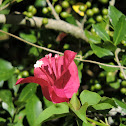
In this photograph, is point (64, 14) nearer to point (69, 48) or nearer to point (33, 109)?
point (69, 48)

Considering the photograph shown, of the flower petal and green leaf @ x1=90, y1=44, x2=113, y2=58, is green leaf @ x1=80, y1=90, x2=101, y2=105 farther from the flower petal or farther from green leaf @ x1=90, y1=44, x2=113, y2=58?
green leaf @ x1=90, y1=44, x2=113, y2=58

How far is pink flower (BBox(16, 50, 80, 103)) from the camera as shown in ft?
2.78

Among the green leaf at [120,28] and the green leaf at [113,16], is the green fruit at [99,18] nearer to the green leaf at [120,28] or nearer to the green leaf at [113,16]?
the green leaf at [113,16]

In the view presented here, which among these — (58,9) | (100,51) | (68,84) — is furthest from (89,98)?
(58,9)

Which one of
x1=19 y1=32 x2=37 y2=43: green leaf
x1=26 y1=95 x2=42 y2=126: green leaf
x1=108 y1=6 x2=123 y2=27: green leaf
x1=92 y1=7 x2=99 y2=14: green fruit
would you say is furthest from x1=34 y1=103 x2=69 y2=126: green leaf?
x1=92 y1=7 x2=99 y2=14: green fruit

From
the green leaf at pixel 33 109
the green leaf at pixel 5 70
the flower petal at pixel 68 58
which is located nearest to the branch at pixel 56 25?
the green leaf at pixel 5 70

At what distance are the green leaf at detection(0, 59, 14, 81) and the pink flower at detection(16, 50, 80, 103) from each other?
17.2 inches

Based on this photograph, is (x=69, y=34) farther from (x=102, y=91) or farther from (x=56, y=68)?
(x=56, y=68)

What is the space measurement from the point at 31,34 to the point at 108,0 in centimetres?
47

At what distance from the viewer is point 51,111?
29.8 inches

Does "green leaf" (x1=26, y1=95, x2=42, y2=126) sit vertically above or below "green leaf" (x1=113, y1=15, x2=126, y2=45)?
below

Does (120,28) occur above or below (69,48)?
above

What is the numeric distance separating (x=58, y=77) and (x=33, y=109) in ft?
1.07

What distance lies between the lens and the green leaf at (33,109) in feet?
3.66
